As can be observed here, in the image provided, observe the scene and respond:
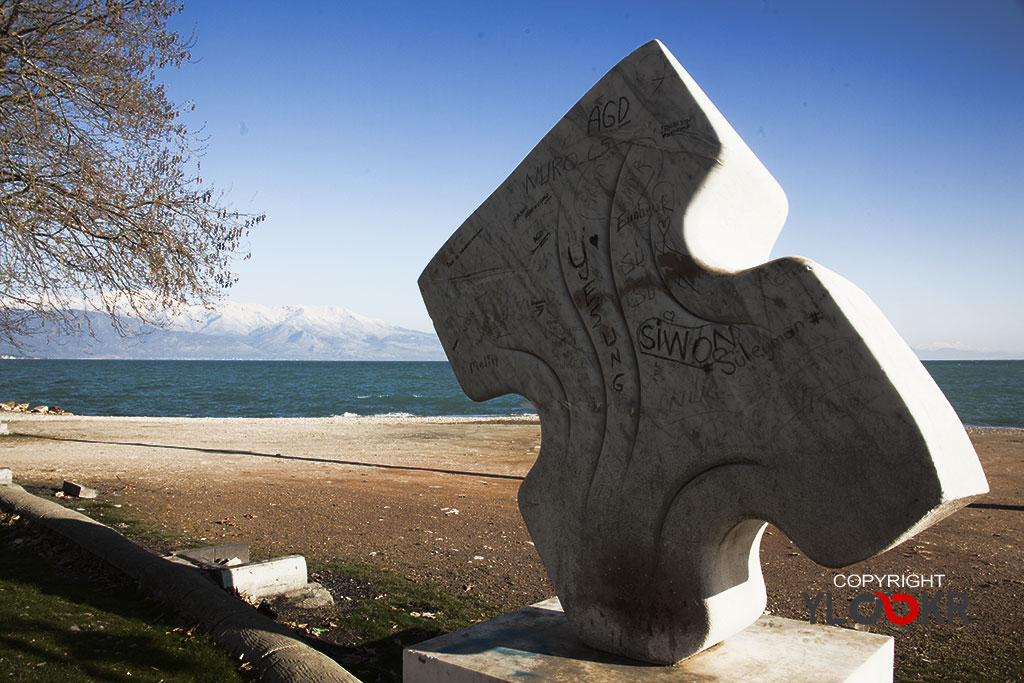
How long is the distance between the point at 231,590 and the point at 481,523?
10.9 feet

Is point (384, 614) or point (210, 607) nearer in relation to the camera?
point (210, 607)

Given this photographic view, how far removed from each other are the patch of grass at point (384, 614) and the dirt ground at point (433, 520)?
255mm

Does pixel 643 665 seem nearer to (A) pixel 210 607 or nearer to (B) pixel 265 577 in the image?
(A) pixel 210 607

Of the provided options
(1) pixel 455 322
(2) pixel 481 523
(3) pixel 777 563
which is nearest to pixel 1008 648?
(3) pixel 777 563

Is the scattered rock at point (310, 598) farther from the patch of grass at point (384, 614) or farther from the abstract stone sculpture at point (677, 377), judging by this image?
the abstract stone sculpture at point (677, 377)

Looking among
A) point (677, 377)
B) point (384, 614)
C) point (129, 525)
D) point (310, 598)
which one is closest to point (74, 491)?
point (129, 525)

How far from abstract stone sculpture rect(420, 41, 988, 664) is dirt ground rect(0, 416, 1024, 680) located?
205cm

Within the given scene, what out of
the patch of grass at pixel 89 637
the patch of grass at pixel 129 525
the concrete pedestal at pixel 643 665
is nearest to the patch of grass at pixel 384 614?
the patch of grass at pixel 89 637

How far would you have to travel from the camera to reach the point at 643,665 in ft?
11.1

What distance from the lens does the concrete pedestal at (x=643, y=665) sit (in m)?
3.22

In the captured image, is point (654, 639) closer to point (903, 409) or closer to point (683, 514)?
point (683, 514)

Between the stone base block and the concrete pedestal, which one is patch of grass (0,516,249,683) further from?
the stone base block

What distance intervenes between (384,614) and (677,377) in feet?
10.3

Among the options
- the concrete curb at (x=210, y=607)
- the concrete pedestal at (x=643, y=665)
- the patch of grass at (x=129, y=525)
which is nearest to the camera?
the concrete pedestal at (x=643, y=665)
